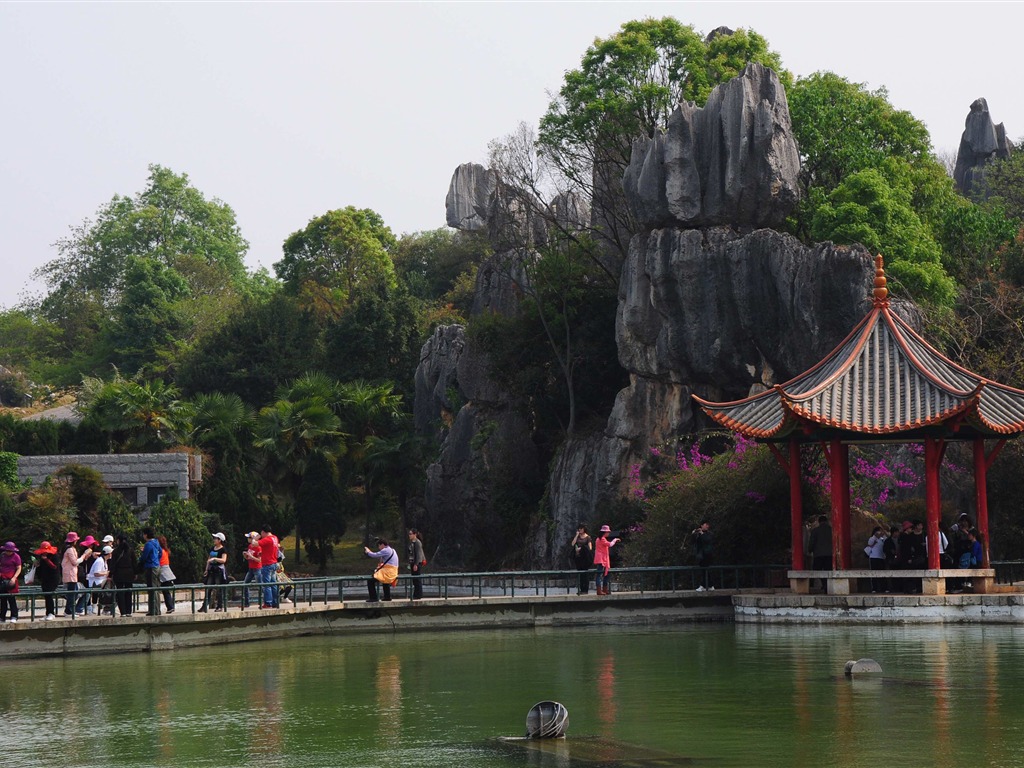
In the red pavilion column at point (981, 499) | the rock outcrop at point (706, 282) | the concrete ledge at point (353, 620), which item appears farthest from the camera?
the rock outcrop at point (706, 282)

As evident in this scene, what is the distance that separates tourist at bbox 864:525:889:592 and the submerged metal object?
52.5 ft

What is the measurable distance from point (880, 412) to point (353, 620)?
10.8 m

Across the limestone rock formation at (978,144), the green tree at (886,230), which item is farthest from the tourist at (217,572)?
the limestone rock formation at (978,144)

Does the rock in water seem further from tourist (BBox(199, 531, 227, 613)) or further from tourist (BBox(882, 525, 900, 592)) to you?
tourist (BBox(199, 531, 227, 613))

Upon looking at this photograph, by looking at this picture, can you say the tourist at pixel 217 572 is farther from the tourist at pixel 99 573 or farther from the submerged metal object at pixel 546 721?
the submerged metal object at pixel 546 721

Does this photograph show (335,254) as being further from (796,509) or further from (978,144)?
(796,509)

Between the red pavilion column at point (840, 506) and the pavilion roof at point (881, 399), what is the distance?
21.1 inches

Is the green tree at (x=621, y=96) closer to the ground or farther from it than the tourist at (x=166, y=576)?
farther from it

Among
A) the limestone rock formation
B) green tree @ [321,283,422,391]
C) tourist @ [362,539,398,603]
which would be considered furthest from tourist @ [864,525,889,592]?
the limestone rock formation

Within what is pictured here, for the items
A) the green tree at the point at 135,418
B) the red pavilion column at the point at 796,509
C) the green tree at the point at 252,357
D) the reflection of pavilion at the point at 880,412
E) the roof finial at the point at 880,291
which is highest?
the green tree at the point at 252,357

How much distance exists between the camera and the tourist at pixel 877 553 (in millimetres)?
30188

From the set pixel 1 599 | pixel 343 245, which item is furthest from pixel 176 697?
pixel 343 245

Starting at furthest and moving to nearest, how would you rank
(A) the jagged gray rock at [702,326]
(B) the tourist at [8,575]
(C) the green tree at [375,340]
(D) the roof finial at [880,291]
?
(C) the green tree at [375,340] < (A) the jagged gray rock at [702,326] < (D) the roof finial at [880,291] < (B) the tourist at [8,575]

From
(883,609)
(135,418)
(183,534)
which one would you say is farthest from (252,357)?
(883,609)
